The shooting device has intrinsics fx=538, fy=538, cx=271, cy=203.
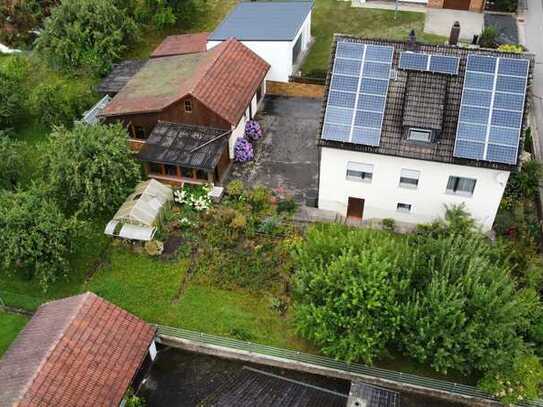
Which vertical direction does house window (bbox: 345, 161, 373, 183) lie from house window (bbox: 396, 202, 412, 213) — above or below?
above

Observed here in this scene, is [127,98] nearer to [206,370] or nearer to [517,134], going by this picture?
[206,370]

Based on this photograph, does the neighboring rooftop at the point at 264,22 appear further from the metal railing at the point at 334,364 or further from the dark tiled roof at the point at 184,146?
the metal railing at the point at 334,364

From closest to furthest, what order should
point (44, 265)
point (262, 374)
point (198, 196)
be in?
point (262, 374) < point (44, 265) < point (198, 196)

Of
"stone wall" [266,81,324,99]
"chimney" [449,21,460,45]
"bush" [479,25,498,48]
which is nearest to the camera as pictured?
"chimney" [449,21,460,45]

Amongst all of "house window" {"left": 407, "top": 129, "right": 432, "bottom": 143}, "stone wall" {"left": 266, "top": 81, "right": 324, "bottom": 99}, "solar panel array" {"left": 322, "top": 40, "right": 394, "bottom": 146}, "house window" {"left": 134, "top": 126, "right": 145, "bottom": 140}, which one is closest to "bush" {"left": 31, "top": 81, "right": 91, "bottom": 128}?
"house window" {"left": 134, "top": 126, "right": 145, "bottom": 140}

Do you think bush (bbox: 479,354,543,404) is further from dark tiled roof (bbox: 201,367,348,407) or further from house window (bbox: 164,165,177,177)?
house window (bbox: 164,165,177,177)

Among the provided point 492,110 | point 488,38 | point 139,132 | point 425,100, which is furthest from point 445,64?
point 488,38

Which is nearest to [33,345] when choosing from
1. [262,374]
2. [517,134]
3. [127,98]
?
[262,374]
